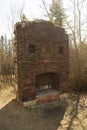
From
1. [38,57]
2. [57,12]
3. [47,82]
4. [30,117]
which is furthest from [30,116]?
[57,12]

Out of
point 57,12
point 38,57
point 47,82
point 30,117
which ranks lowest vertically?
point 30,117

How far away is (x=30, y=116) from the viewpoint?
5.55 m

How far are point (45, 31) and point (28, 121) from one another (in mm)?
2985

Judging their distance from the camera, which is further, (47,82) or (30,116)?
(47,82)

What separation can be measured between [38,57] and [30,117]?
197cm

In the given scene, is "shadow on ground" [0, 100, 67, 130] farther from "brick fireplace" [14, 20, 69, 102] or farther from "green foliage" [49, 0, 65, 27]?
"green foliage" [49, 0, 65, 27]

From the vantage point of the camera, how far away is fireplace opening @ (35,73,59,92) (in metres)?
6.72

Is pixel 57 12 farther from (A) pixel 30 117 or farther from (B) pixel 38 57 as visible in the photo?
(A) pixel 30 117

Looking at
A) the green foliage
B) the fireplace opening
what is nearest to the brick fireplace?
the fireplace opening

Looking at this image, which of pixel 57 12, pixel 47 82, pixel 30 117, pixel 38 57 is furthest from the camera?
pixel 57 12

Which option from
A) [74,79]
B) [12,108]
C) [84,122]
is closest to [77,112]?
[84,122]

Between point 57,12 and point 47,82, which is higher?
point 57,12

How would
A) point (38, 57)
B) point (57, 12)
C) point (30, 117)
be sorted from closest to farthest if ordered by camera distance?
point (30, 117), point (38, 57), point (57, 12)

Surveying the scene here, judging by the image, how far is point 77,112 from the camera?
587 centimetres
